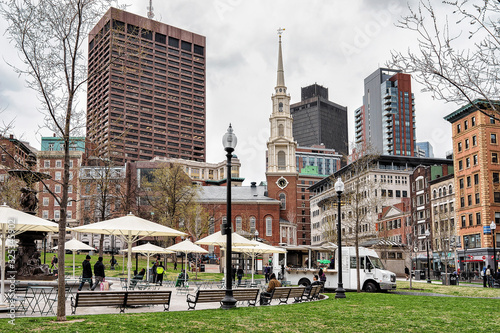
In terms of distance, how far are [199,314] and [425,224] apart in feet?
217

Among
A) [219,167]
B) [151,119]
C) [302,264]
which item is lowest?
[302,264]

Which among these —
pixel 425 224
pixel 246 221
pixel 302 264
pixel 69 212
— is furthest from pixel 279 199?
pixel 69 212

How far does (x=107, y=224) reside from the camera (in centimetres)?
1897

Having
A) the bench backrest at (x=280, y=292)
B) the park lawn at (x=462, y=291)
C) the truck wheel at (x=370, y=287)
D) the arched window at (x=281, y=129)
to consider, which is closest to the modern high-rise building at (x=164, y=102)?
the arched window at (x=281, y=129)

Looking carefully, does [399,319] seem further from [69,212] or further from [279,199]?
[69,212]

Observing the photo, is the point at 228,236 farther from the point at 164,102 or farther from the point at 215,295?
the point at 164,102

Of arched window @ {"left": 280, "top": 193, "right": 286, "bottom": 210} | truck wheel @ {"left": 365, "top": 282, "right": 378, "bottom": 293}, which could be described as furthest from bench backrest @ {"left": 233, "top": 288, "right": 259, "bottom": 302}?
arched window @ {"left": 280, "top": 193, "right": 286, "bottom": 210}

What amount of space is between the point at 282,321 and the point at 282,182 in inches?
3263

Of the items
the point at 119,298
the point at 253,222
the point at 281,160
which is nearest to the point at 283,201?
the point at 253,222

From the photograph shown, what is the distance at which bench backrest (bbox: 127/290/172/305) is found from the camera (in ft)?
49.9

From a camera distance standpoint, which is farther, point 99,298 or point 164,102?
point 164,102

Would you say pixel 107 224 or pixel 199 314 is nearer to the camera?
pixel 199 314

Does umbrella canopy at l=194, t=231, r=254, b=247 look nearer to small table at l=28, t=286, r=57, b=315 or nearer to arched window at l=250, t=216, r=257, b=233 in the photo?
small table at l=28, t=286, r=57, b=315

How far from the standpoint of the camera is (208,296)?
669 inches
